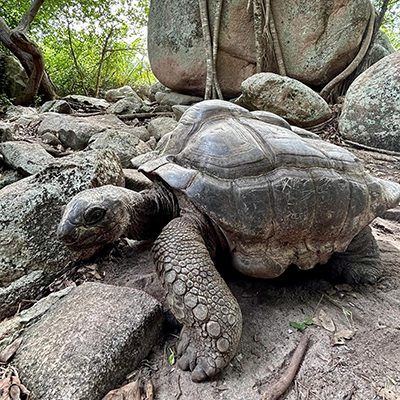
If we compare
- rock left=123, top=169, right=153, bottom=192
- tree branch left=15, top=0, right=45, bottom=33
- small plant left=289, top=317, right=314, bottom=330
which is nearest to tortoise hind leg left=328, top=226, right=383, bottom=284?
small plant left=289, top=317, right=314, bottom=330

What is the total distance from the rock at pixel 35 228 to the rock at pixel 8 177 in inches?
50.9

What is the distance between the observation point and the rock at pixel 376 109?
465 cm

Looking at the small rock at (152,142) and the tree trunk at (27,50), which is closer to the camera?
the small rock at (152,142)

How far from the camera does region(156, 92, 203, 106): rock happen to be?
8.04 metres

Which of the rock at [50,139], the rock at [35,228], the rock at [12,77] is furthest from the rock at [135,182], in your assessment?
the rock at [12,77]

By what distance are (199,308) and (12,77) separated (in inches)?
359

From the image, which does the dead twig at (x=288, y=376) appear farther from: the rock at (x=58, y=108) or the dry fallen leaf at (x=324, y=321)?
the rock at (x=58, y=108)

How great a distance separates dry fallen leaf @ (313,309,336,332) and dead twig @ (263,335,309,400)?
0.64ft

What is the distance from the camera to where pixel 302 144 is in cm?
197

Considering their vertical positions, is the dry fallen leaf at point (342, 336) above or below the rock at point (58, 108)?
below

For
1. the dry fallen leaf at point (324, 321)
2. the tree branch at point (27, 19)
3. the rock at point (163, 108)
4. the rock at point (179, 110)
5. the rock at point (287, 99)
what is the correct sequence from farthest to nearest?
the rock at point (163, 108) → the tree branch at point (27, 19) → the rock at point (179, 110) → the rock at point (287, 99) → the dry fallen leaf at point (324, 321)

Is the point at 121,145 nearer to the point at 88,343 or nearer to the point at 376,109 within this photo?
the point at 88,343

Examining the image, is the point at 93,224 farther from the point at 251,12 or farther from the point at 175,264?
the point at 251,12

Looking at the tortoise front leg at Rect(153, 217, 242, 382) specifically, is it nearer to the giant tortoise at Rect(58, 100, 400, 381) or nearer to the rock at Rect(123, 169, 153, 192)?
the giant tortoise at Rect(58, 100, 400, 381)
